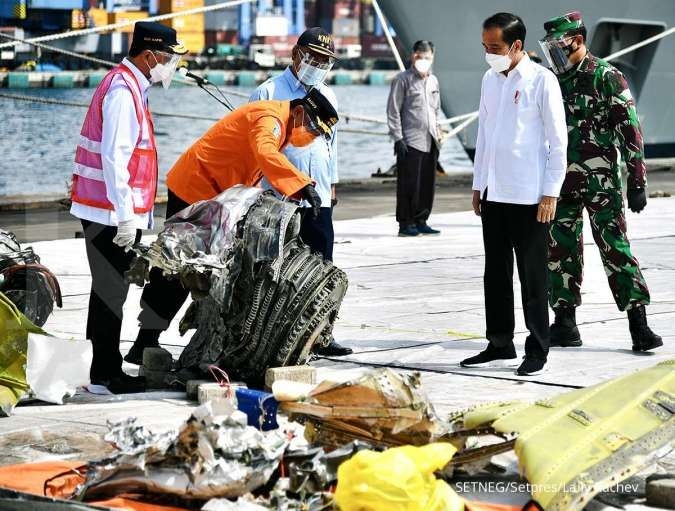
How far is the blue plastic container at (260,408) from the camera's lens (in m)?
6.07

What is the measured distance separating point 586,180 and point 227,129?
2.05 m

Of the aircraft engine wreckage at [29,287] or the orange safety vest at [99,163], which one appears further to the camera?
the aircraft engine wreckage at [29,287]

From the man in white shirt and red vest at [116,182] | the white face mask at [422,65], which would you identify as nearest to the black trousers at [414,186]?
the white face mask at [422,65]

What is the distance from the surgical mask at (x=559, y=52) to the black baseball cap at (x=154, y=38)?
210 centimetres

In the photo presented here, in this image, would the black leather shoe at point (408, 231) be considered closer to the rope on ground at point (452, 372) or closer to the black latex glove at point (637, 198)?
the black latex glove at point (637, 198)

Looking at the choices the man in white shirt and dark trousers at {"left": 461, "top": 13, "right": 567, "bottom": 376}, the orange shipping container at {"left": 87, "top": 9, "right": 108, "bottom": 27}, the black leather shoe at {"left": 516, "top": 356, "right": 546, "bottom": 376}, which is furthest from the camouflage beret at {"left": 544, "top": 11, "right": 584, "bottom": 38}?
the orange shipping container at {"left": 87, "top": 9, "right": 108, "bottom": 27}

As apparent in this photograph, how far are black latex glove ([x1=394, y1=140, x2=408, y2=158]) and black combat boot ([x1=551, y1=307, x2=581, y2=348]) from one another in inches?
222

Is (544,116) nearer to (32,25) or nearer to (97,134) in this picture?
(97,134)

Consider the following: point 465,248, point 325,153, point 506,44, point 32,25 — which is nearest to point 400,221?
point 465,248

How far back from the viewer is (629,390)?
225 inches

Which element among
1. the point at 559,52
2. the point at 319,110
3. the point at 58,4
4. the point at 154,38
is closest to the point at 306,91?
the point at 319,110

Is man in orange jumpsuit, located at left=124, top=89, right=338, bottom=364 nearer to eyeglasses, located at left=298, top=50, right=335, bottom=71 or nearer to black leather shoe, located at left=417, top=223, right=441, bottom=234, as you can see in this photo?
eyeglasses, located at left=298, top=50, right=335, bottom=71

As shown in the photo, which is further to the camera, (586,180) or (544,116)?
(586,180)

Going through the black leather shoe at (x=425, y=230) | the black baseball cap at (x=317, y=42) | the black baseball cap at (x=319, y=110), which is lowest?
the black leather shoe at (x=425, y=230)
